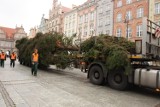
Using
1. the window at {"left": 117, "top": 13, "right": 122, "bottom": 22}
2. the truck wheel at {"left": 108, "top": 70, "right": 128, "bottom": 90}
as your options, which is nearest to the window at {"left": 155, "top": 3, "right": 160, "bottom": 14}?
the window at {"left": 117, "top": 13, "right": 122, "bottom": 22}

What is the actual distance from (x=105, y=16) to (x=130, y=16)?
22.6 feet

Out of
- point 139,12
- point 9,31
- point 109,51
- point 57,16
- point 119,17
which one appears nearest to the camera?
point 109,51

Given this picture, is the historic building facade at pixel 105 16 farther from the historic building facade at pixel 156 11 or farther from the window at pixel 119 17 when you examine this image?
the historic building facade at pixel 156 11

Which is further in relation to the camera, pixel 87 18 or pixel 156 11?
pixel 87 18

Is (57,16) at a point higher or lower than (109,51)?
higher

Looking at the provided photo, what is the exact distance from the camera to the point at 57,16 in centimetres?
6022

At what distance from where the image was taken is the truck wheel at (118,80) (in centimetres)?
864

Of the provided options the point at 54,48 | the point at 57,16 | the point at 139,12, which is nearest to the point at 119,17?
the point at 139,12

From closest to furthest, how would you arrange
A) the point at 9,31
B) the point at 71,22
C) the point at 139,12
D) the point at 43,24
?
the point at 139,12 < the point at 71,22 < the point at 43,24 < the point at 9,31

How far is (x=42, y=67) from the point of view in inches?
701

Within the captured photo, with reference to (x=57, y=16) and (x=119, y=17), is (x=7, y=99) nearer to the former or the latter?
(x=119, y=17)

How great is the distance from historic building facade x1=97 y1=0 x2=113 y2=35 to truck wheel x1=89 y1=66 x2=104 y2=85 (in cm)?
2938

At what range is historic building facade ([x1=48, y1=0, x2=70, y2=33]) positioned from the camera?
194 ft

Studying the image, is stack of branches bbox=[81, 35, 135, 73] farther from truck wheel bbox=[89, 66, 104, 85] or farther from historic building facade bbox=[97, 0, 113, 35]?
historic building facade bbox=[97, 0, 113, 35]
